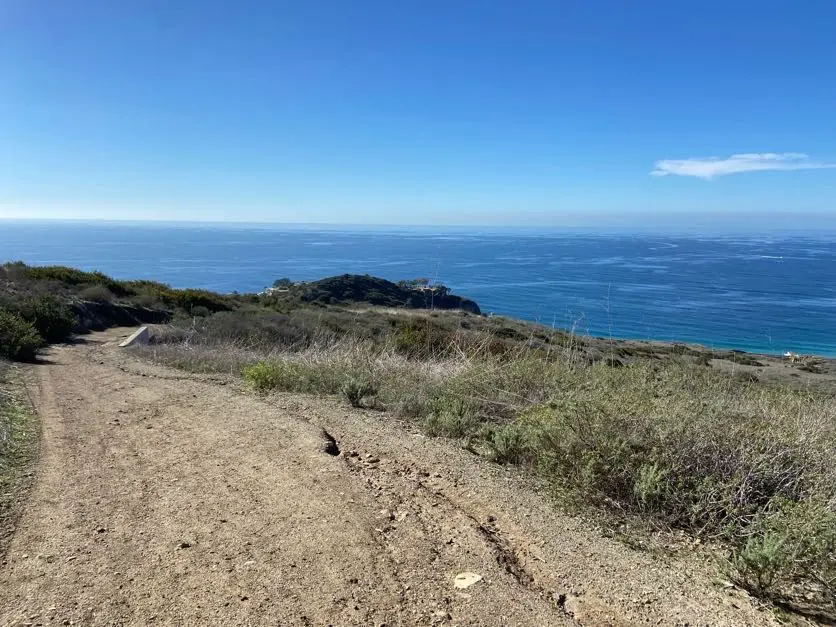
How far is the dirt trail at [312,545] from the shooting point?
2748 millimetres

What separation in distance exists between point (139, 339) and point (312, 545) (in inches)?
592

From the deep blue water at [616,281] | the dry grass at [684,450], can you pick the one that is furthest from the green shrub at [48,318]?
the dry grass at [684,450]

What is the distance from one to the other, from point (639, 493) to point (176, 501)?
3.29 m

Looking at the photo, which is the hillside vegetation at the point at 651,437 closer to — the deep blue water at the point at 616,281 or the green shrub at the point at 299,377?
the green shrub at the point at 299,377

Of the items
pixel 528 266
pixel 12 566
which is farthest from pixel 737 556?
pixel 528 266

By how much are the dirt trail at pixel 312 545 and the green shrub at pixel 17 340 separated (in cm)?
746

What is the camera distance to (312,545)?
11.1ft

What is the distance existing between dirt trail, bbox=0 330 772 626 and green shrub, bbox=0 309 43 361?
24.5 feet

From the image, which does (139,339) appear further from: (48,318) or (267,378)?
(267,378)

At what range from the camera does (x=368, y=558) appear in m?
3.28

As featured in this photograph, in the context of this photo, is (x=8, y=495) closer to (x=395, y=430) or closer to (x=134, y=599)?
(x=134, y=599)

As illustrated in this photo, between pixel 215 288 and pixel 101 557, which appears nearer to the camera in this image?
pixel 101 557

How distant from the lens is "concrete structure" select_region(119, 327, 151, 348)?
1541 centimetres

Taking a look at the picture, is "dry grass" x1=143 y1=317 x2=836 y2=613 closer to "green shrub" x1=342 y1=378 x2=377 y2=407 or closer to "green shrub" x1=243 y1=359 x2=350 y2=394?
"green shrub" x1=342 y1=378 x2=377 y2=407
